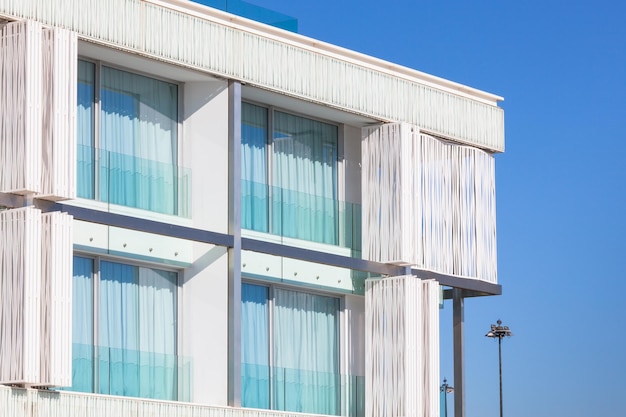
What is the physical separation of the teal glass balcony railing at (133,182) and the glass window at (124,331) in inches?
48.5

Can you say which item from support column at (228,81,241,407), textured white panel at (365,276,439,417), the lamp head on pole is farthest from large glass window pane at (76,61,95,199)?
the lamp head on pole

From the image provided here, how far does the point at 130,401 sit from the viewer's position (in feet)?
96.2

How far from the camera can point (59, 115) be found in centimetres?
2867

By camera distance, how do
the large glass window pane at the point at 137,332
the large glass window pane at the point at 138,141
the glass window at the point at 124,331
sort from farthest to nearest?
the large glass window pane at the point at 138,141
the large glass window pane at the point at 137,332
the glass window at the point at 124,331

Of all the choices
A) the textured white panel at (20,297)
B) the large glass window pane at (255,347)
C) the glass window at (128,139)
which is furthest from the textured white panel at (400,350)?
the textured white panel at (20,297)

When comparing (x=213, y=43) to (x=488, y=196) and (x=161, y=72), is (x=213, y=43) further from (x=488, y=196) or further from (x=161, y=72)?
(x=488, y=196)

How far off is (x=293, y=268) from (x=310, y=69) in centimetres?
414

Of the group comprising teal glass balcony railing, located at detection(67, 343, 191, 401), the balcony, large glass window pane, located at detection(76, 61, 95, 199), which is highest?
large glass window pane, located at detection(76, 61, 95, 199)

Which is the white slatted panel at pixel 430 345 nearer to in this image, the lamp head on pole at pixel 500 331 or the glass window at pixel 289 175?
the glass window at pixel 289 175

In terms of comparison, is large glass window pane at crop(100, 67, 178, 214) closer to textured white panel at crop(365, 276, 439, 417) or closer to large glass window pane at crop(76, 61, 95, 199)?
large glass window pane at crop(76, 61, 95, 199)

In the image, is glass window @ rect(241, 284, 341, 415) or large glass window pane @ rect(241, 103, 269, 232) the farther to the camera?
large glass window pane @ rect(241, 103, 269, 232)

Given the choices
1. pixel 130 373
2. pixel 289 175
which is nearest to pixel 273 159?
pixel 289 175

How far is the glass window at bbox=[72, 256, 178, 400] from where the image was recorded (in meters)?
30.1

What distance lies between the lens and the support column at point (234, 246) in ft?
105
